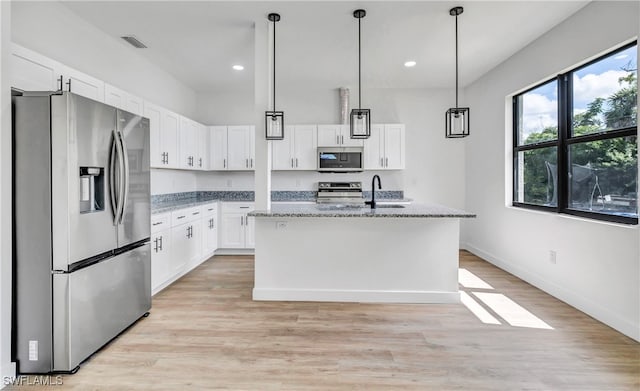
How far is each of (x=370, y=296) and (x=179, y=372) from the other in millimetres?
1849

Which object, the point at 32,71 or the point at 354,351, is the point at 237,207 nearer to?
the point at 32,71

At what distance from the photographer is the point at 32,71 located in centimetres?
236

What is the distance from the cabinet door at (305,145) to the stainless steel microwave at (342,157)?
0.14m

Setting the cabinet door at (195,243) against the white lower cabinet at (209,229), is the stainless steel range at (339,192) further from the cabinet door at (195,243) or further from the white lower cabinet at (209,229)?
the cabinet door at (195,243)

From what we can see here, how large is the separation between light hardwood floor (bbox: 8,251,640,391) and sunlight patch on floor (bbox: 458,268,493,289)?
488 mm

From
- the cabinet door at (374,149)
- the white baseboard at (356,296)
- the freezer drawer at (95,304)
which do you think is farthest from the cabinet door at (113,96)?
the cabinet door at (374,149)

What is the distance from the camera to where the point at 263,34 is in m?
3.46

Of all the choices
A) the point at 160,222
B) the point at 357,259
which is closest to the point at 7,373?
the point at 160,222

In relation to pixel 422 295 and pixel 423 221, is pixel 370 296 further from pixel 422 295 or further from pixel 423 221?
pixel 423 221

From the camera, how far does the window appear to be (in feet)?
9.01

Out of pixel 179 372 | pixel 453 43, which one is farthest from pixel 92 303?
pixel 453 43

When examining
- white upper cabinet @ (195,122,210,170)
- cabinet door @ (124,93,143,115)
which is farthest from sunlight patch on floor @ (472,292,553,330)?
white upper cabinet @ (195,122,210,170)

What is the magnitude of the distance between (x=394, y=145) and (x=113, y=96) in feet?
12.7

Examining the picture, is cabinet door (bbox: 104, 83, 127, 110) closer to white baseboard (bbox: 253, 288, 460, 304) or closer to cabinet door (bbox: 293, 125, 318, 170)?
white baseboard (bbox: 253, 288, 460, 304)
